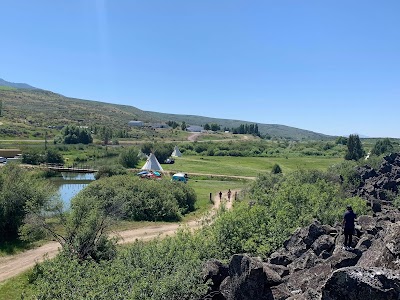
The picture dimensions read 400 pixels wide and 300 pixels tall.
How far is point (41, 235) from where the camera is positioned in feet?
103

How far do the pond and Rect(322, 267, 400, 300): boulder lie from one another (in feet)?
189

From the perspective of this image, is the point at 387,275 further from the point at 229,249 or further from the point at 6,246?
the point at 6,246

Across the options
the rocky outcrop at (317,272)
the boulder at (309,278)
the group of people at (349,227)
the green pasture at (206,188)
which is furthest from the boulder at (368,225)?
the green pasture at (206,188)

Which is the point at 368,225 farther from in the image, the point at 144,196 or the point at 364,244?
the point at 144,196

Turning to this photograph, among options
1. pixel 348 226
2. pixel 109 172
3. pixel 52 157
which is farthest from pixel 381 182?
pixel 52 157

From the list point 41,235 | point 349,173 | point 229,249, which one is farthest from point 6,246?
point 349,173

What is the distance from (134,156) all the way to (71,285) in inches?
3308

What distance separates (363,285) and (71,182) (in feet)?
248

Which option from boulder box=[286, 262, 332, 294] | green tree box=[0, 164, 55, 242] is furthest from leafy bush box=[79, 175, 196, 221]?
boulder box=[286, 262, 332, 294]

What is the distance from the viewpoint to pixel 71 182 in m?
78.9

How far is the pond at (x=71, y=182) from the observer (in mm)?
68125

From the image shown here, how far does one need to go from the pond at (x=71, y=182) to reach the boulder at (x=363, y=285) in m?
→ 57.5

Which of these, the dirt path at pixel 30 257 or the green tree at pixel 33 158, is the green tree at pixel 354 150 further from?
the dirt path at pixel 30 257

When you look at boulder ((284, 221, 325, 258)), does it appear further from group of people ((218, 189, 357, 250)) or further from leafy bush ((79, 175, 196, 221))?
leafy bush ((79, 175, 196, 221))
